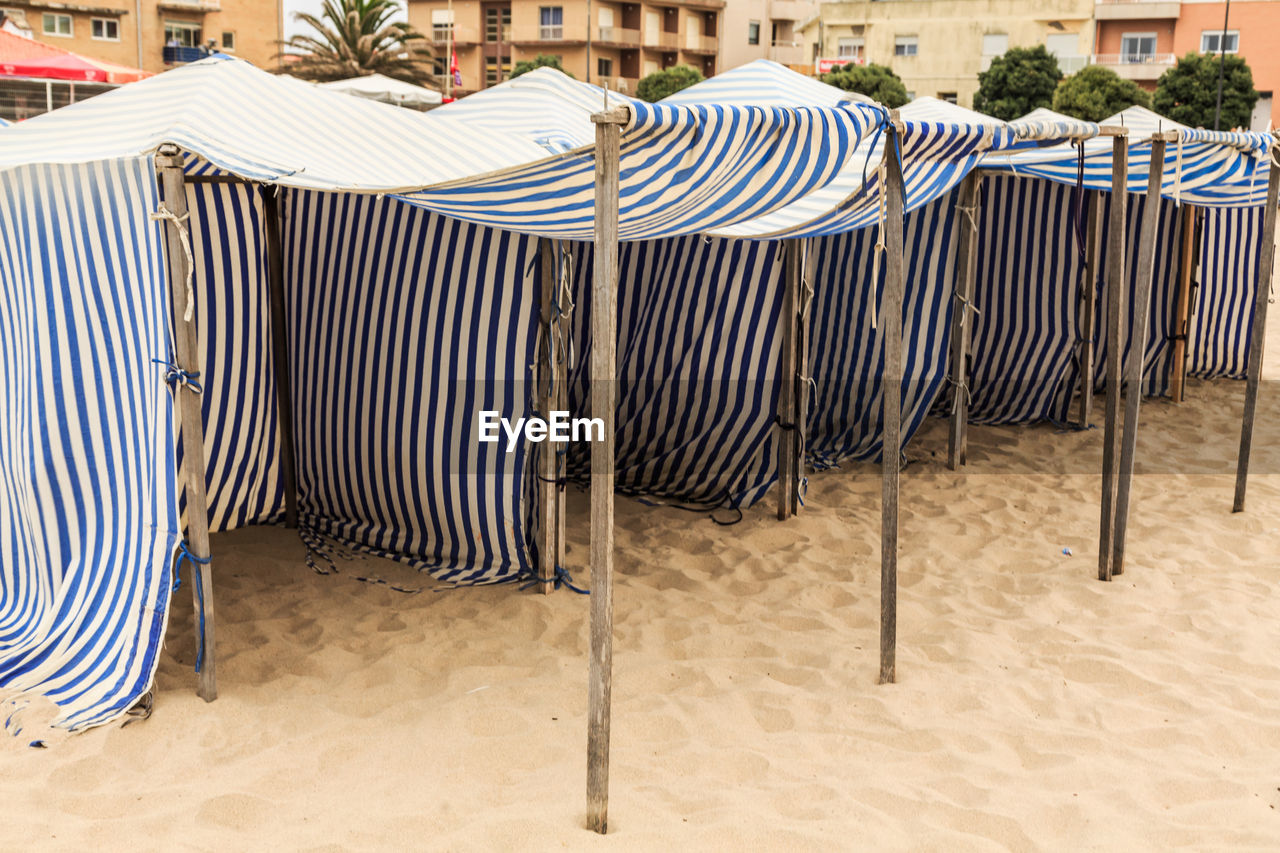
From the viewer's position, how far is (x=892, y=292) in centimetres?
347

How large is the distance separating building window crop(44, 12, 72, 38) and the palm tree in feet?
23.1

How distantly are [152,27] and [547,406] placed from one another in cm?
3118

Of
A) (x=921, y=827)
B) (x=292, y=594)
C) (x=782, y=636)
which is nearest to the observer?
(x=921, y=827)

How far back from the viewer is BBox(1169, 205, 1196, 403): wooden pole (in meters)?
7.25

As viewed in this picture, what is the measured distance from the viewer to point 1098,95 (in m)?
26.3

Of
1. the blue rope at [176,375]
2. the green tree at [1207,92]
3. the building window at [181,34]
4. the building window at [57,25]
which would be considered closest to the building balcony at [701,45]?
the building window at [181,34]

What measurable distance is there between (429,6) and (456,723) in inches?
1682

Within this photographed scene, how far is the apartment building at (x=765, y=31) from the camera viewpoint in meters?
42.3

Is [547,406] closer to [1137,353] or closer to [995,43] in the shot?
[1137,353]

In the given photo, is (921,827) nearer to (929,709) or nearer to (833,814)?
(833,814)

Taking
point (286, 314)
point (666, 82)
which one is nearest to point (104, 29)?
point (666, 82)

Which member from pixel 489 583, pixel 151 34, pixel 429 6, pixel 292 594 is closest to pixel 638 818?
pixel 489 583

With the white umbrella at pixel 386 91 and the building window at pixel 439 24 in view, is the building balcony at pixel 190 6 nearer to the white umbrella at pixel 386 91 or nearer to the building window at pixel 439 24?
the building window at pixel 439 24

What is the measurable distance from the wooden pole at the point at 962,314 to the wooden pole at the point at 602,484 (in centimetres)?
387
